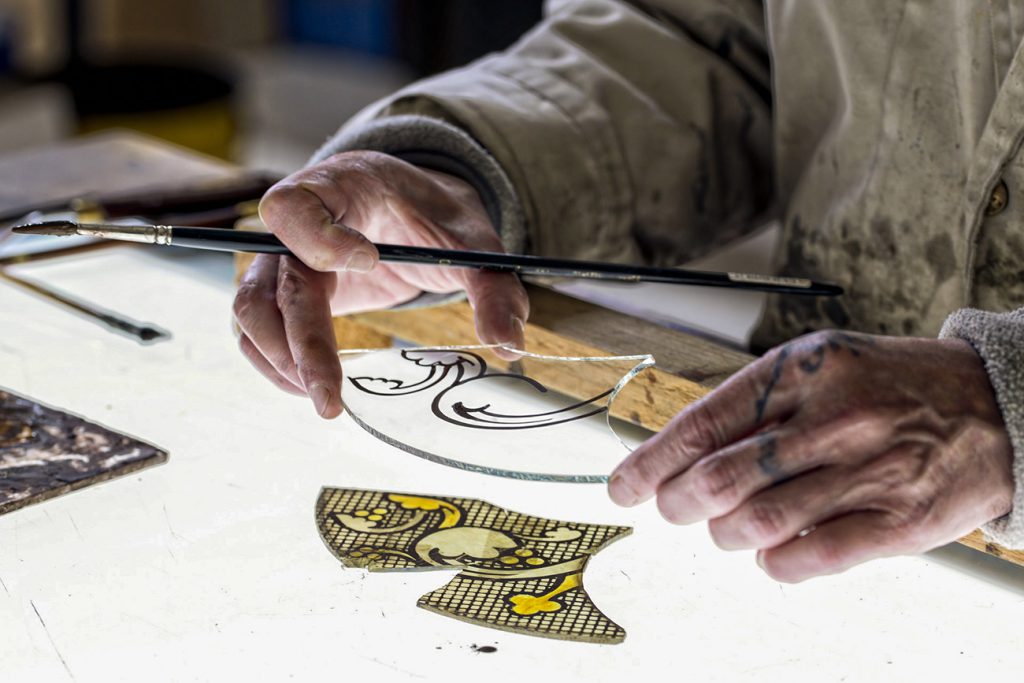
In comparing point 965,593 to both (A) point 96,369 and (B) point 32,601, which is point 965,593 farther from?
(A) point 96,369

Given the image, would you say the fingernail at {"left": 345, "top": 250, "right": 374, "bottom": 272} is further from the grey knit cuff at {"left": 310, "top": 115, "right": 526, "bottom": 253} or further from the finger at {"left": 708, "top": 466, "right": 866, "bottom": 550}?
the finger at {"left": 708, "top": 466, "right": 866, "bottom": 550}

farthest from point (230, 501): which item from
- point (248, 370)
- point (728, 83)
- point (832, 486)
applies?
point (728, 83)

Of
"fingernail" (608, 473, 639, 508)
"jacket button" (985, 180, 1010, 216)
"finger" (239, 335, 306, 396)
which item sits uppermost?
"jacket button" (985, 180, 1010, 216)

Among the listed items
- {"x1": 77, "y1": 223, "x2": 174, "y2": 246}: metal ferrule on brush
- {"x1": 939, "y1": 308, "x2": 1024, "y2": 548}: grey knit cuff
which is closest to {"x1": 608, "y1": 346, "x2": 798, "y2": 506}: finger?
{"x1": 939, "y1": 308, "x2": 1024, "y2": 548}: grey knit cuff

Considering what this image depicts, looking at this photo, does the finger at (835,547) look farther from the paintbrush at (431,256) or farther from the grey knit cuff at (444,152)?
the grey knit cuff at (444,152)

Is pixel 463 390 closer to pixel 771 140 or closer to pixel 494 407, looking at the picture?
pixel 494 407

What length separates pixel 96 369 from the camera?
0.99 meters

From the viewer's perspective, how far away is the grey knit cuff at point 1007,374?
594mm

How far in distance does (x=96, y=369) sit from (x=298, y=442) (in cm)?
22

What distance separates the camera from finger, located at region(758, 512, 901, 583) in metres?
0.57

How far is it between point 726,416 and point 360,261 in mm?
316

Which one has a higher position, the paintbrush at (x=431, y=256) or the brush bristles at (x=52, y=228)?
the brush bristles at (x=52, y=228)

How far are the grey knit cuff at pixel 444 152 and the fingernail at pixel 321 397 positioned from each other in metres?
0.27

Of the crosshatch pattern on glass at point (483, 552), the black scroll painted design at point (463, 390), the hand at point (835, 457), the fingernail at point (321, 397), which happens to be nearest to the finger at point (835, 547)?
the hand at point (835, 457)
